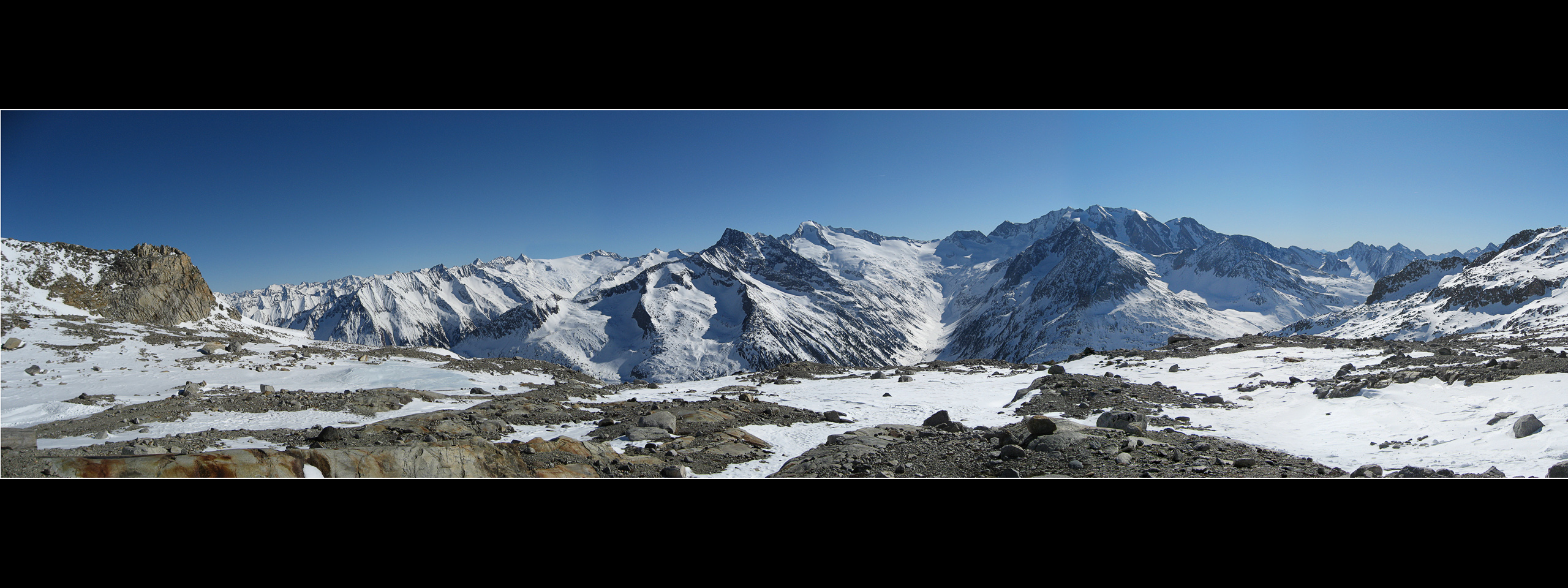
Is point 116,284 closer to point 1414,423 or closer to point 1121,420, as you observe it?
point 1121,420

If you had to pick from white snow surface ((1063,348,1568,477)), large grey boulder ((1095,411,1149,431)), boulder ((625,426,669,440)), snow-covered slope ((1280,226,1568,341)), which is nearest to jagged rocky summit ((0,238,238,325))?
boulder ((625,426,669,440))

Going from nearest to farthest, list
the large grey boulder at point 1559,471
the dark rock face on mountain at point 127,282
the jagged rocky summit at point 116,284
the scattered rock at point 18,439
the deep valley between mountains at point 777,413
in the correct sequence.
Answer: the large grey boulder at point 1559,471, the deep valley between mountains at point 777,413, the scattered rock at point 18,439, the jagged rocky summit at point 116,284, the dark rock face on mountain at point 127,282

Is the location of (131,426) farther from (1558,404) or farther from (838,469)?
(1558,404)

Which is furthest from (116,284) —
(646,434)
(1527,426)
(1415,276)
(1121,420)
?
(1415,276)

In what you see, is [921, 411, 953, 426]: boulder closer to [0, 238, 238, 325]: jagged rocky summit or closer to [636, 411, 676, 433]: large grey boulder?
[636, 411, 676, 433]: large grey boulder

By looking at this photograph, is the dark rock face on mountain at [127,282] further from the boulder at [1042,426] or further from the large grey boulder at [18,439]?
the boulder at [1042,426]

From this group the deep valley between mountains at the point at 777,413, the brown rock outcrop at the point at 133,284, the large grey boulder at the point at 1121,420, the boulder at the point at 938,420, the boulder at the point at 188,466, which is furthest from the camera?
the brown rock outcrop at the point at 133,284

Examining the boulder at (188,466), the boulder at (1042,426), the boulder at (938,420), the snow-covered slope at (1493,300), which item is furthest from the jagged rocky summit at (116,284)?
the snow-covered slope at (1493,300)
